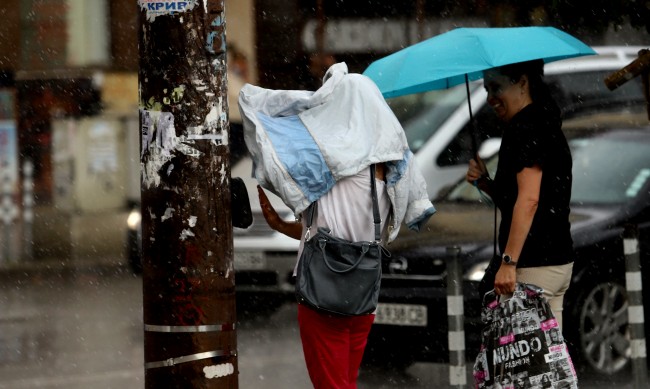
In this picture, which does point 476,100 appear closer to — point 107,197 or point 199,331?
point 199,331

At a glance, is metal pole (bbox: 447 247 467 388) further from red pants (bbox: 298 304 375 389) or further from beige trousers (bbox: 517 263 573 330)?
red pants (bbox: 298 304 375 389)

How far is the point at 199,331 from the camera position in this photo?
4188 mm

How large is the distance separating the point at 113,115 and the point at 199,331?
2041cm

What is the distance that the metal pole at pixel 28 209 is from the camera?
2086cm

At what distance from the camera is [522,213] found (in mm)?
5469

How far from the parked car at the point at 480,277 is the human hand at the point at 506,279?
116 inches

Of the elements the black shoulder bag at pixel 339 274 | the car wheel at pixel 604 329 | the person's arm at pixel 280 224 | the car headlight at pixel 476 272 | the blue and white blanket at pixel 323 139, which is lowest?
the car wheel at pixel 604 329

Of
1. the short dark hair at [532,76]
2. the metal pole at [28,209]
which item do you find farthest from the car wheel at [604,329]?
the metal pole at [28,209]

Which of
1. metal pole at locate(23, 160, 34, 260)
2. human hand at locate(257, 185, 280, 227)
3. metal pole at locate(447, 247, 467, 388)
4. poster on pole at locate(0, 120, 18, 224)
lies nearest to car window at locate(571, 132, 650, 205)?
metal pole at locate(447, 247, 467, 388)

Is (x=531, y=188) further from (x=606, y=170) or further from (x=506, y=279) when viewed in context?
(x=606, y=170)

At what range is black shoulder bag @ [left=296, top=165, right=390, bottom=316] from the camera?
496 centimetres

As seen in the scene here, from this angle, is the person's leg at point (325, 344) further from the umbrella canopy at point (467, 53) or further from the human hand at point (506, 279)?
the umbrella canopy at point (467, 53)

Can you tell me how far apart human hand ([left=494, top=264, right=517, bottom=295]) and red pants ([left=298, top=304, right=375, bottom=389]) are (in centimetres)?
76

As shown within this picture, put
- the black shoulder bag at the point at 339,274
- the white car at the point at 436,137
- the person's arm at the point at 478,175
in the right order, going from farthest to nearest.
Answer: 1. the white car at the point at 436,137
2. the person's arm at the point at 478,175
3. the black shoulder bag at the point at 339,274
